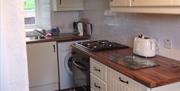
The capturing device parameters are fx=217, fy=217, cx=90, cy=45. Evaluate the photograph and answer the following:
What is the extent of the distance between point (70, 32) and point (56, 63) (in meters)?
0.75

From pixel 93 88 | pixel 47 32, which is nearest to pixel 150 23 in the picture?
pixel 93 88

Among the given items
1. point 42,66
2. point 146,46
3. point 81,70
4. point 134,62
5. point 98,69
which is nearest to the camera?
point 134,62

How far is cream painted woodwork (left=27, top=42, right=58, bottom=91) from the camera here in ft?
10.4

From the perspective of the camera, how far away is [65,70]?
3.50 meters

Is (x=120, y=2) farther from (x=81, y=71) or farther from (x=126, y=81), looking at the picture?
(x=81, y=71)

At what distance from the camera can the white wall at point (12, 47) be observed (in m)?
0.83

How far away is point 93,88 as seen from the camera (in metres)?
2.41

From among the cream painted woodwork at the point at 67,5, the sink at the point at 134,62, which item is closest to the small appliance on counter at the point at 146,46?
the sink at the point at 134,62

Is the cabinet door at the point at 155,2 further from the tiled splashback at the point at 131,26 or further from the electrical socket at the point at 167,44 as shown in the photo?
the electrical socket at the point at 167,44

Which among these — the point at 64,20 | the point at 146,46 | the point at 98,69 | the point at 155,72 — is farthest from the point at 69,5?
the point at 155,72

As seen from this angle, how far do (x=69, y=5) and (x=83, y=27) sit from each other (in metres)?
0.44

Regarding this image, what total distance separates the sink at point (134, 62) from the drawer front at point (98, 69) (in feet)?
0.44

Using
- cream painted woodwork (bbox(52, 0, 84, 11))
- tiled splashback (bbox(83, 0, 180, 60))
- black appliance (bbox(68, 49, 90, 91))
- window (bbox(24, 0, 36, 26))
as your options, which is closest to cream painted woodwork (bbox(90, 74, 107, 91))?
black appliance (bbox(68, 49, 90, 91))

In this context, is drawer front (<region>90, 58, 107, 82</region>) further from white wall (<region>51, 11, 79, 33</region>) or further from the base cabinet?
white wall (<region>51, 11, 79, 33</region>)
